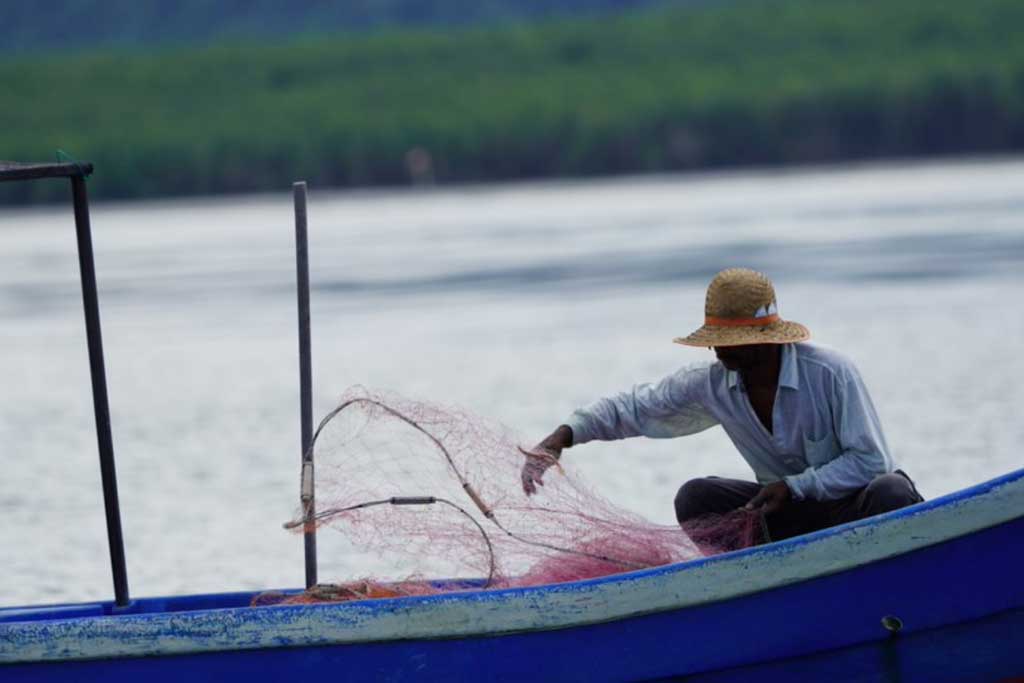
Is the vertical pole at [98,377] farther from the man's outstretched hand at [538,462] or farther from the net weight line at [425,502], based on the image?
the man's outstretched hand at [538,462]

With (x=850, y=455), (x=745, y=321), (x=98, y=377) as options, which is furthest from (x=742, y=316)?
(x=98, y=377)

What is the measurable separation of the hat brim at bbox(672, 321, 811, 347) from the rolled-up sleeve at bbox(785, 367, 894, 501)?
0.18 metres

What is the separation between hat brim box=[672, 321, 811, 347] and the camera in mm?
5910

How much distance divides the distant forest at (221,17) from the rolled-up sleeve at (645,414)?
125969 mm

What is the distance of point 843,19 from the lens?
88375 millimetres

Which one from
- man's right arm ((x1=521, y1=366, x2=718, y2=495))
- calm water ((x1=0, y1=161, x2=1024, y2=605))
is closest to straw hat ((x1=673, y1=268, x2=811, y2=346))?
man's right arm ((x1=521, y1=366, x2=718, y2=495))

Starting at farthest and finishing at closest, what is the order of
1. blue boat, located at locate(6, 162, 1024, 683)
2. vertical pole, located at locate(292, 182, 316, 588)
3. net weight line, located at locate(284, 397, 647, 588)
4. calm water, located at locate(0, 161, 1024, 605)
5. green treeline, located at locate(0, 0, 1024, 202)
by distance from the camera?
green treeline, located at locate(0, 0, 1024, 202) < calm water, located at locate(0, 161, 1024, 605) < vertical pole, located at locate(292, 182, 316, 588) < net weight line, located at locate(284, 397, 647, 588) < blue boat, located at locate(6, 162, 1024, 683)

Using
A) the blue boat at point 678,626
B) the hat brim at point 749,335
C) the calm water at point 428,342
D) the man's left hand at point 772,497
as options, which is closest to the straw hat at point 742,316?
the hat brim at point 749,335

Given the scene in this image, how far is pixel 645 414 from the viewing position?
21.0ft

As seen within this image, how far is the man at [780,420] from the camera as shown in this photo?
5.95 m

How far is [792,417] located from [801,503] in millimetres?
254

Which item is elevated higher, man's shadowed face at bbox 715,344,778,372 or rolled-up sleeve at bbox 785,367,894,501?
man's shadowed face at bbox 715,344,778,372

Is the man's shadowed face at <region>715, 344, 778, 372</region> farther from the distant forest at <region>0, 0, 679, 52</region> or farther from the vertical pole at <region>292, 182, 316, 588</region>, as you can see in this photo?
the distant forest at <region>0, 0, 679, 52</region>

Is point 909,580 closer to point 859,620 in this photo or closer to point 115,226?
point 859,620
